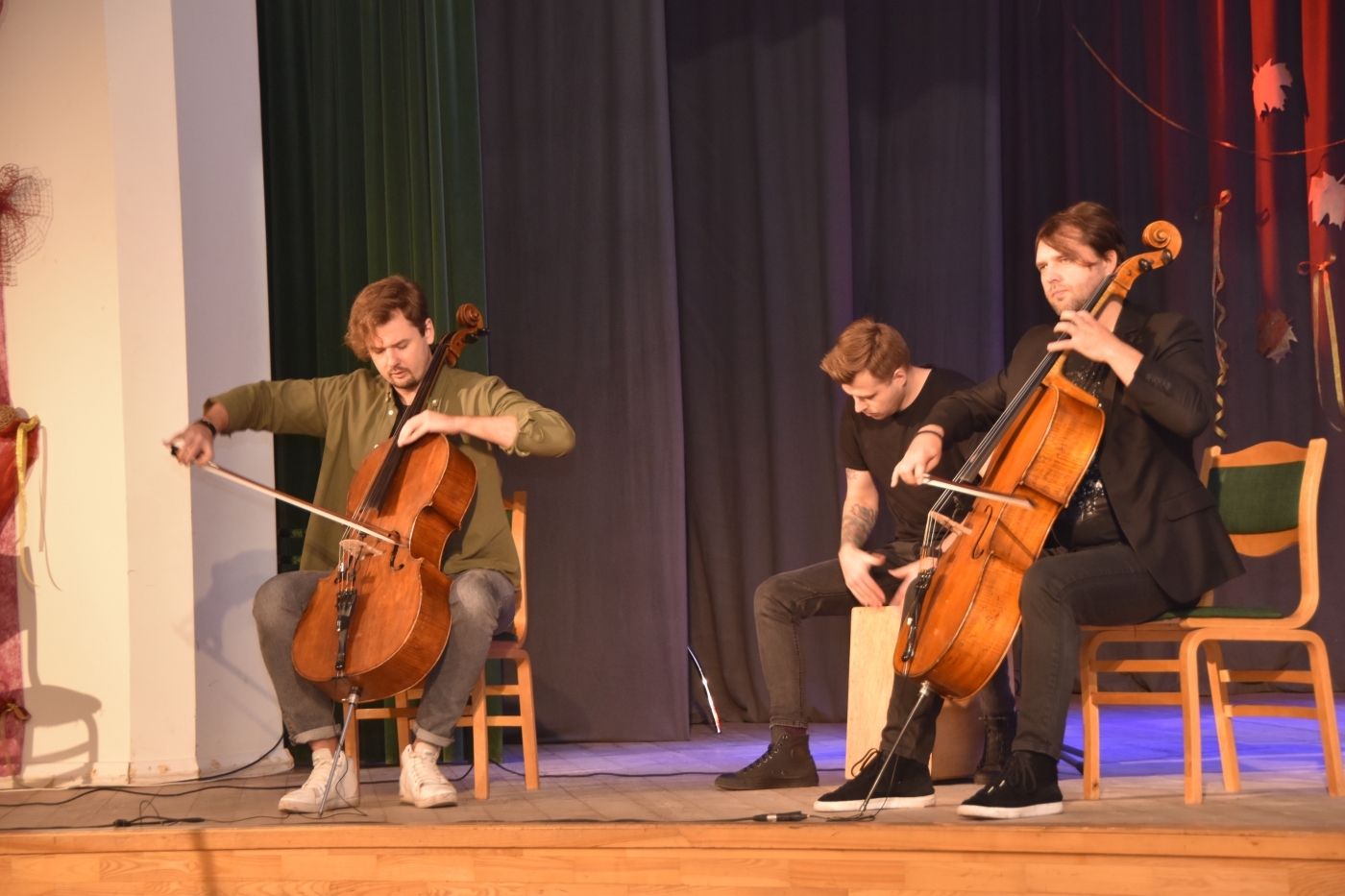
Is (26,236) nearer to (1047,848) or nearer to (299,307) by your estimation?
(299,307)

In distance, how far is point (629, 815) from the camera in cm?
248

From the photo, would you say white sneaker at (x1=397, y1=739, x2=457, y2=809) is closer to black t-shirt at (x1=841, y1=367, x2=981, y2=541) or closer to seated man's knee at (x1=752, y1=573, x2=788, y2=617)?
seated man's knee at (x1=752, y1=573, x2=788, y2=617)

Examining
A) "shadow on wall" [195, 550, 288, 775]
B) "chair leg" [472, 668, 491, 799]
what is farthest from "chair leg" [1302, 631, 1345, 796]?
"shadow on wall" [195, 550, 288, 775]

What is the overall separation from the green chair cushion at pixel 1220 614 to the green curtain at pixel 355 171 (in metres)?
1.98

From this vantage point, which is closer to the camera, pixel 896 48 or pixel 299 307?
pixel 299 307

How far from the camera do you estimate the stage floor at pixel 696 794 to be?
2318mm

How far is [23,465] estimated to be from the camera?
133 inches

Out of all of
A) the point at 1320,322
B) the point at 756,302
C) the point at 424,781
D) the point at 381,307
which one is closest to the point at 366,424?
the point at 381,307

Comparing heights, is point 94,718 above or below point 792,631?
below

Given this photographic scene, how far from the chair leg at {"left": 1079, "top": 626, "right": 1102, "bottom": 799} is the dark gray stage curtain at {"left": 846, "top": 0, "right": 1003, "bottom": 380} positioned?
5.46ft

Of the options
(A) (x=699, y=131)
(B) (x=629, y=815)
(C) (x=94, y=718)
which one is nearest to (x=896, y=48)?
(A) (x=699, y=131)

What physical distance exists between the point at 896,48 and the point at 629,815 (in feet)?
9.53

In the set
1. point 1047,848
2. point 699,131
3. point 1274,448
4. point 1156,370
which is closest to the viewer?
point 1047,848

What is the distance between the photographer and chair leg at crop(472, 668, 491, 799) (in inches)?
110
